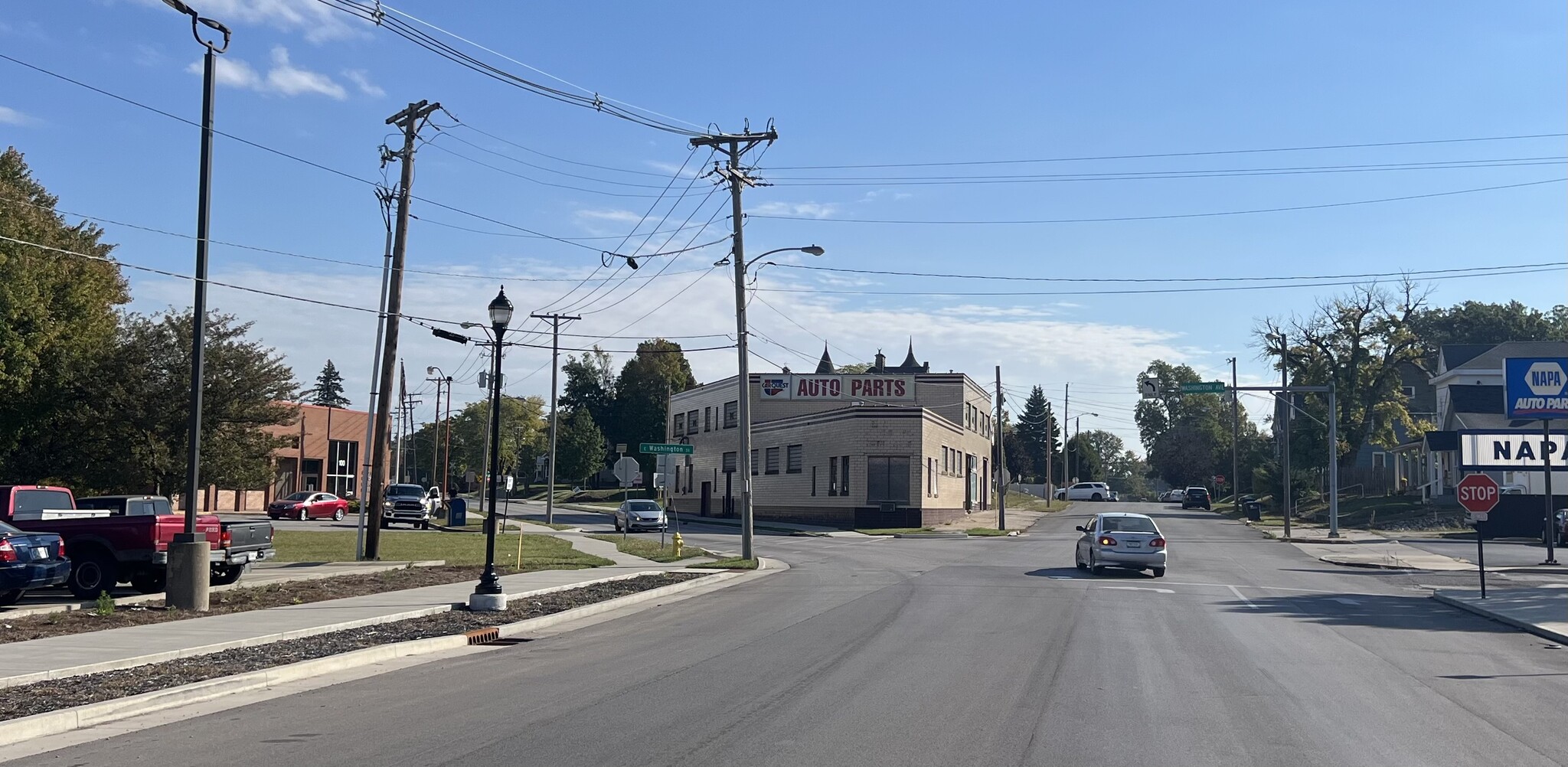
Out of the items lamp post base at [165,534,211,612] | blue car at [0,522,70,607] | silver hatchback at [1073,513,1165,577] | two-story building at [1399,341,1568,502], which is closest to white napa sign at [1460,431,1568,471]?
two-story building at [1399,341,1568,502]

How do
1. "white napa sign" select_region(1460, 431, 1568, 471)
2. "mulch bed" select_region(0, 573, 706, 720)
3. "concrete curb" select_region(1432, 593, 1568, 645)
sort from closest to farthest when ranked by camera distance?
"mulch bed" select_region(0, 573, 706, 720) → "concrete curb" select_region(1432, 593, 1568, 645) → "white napa sign" select_region(1460, 431, 1568, 471)

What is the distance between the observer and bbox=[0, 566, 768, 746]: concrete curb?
9164 millimetres

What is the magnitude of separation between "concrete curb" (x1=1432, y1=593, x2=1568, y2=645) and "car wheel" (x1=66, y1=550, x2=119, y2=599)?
70.4 ft

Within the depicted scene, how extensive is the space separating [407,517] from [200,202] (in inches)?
1389

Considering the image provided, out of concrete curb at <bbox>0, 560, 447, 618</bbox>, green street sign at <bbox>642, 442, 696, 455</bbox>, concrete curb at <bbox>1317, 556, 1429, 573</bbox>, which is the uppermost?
green street sign at <bbox>642, 442, 696, 455</bbox>

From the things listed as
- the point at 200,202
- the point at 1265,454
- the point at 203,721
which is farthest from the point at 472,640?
the point at 1265,454

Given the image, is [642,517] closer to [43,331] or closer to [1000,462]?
[1000,462]

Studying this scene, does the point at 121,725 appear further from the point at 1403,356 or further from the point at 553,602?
the point at 1403,356

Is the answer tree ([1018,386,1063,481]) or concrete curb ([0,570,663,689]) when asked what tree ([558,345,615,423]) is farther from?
concrete curb ([0,570,663,689])

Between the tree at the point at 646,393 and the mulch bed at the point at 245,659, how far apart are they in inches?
3753

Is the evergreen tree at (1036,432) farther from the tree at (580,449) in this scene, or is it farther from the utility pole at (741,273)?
the utility pole at (741,273)

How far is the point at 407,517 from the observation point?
51.9m

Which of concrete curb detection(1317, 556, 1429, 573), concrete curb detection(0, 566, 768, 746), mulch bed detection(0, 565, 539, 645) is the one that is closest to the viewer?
concrete curb detection(0, 566, 768, 746)

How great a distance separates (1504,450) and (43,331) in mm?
55903
